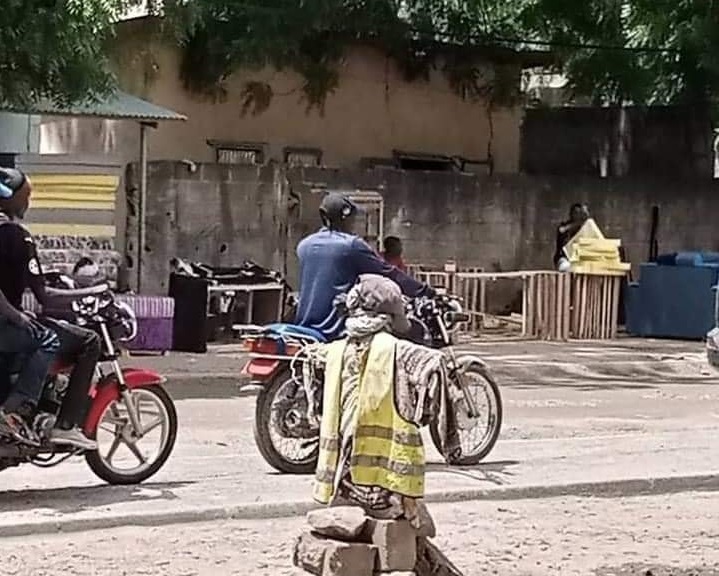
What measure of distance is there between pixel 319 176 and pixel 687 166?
7848mm

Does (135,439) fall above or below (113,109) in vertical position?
below

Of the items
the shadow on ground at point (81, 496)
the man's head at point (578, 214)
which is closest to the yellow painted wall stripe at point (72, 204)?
the man's head at point (578, 214)

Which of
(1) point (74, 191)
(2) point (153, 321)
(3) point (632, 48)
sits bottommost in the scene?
(2) point (153, 321)

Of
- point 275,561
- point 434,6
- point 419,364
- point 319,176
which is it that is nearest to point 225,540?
point 275,561

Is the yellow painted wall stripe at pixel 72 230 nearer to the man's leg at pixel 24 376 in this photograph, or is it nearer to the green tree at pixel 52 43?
the green tree at pixel 52 43

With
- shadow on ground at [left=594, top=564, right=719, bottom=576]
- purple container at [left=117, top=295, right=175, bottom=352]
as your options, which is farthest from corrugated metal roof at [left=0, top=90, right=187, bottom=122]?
shadow on ground at [left=594, top=564, right=719, bottom=576]

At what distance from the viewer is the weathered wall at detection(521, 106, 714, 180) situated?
26.1 meters

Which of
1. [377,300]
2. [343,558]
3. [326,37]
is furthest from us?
[326,37]

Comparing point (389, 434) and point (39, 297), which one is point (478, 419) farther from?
point (389, 434)

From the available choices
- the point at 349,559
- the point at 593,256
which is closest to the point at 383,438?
the point at 349,559

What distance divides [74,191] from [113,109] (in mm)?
1133

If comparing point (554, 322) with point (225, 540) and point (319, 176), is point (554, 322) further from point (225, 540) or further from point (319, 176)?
point (225, 540)

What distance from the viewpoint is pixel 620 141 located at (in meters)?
26.7

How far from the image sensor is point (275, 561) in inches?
304
